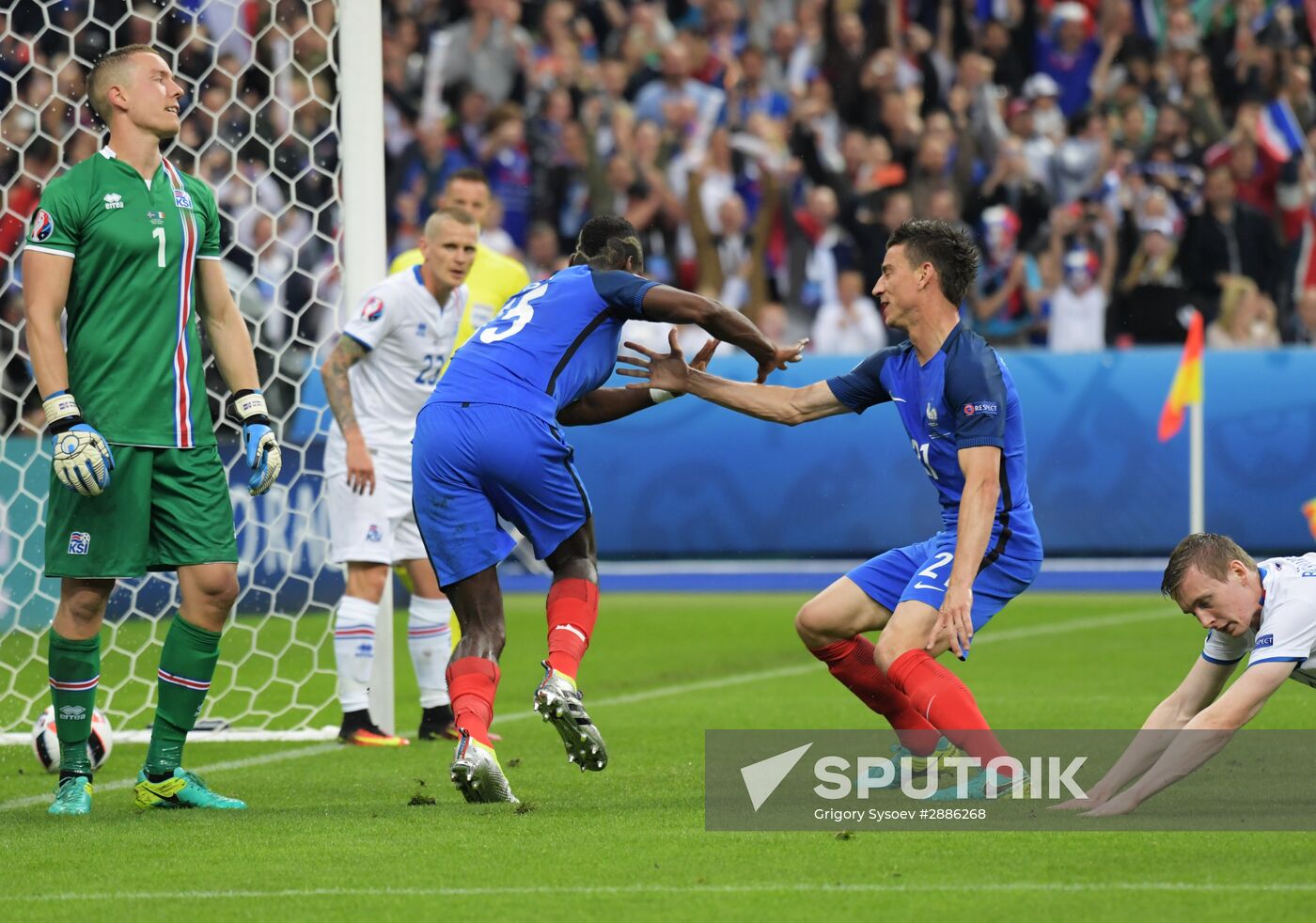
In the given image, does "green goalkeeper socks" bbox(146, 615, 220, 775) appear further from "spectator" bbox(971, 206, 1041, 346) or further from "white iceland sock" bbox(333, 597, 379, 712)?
"spectator" bbox(971, 206, 1041, 346)

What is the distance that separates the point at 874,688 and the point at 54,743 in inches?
122

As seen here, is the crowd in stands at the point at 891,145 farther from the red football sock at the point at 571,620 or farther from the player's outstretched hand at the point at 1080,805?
the player's outstretched hand at the point at 1080,805

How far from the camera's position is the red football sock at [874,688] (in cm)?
637

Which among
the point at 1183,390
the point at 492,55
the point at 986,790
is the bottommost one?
the point at 986,790

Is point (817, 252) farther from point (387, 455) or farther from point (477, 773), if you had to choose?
point (477, 773)

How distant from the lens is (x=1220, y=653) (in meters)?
5.53

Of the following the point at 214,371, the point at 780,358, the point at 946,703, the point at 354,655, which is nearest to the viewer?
the point at 946,703

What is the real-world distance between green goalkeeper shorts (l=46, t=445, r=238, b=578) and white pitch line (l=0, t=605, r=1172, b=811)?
1.02 metres

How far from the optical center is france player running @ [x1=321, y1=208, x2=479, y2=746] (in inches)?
315

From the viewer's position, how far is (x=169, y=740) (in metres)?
6.17

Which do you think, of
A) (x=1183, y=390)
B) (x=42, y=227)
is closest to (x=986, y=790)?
(x=42, y=227)

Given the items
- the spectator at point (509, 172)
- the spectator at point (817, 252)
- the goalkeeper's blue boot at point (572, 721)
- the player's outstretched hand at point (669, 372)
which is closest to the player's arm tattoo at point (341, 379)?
the player's outstretched hand at point (669, 372)

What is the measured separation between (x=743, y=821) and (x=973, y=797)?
0.79m

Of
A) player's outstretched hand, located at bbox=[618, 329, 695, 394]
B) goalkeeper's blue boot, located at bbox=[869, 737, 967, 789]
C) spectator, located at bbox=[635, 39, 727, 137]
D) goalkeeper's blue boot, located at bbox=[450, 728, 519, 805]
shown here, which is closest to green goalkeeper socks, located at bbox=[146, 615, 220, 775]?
goalkeeper's blue boot, located at bbox=[450, 728, 519, 805]
